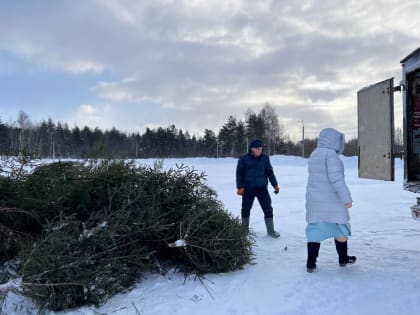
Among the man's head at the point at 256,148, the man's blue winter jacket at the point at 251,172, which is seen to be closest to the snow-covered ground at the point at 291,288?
the man's blue winter jacket at the point at 251,172

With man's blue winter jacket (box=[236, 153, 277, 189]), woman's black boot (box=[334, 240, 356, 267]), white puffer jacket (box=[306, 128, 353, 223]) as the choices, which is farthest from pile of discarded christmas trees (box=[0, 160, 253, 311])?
man's blue winter jacket (box=[236, 153, 277, 189])

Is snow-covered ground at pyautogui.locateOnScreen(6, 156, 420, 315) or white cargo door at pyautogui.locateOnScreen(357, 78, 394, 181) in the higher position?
white cargo door at pyautogui.locateOnScreen(357, 78, 394, 181)

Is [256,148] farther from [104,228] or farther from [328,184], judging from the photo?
[104,228]

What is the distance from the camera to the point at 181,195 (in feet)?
17.3

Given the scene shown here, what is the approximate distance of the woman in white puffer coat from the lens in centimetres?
477

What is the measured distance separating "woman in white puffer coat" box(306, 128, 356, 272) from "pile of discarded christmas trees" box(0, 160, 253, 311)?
35.3 inches

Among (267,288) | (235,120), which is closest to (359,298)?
(267,288)

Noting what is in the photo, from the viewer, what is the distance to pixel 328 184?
4.87 meters

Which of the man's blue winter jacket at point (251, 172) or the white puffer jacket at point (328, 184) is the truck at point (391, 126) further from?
the man's blue winter jacket at point (251, 172)

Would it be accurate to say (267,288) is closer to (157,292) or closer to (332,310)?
(332,310)

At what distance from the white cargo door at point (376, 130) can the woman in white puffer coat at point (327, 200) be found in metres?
0.67

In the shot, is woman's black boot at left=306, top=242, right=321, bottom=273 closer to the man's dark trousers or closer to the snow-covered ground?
the snow-covered ground

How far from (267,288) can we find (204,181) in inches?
77.5

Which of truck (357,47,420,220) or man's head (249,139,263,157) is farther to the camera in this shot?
man's head (249,139,263,157)
